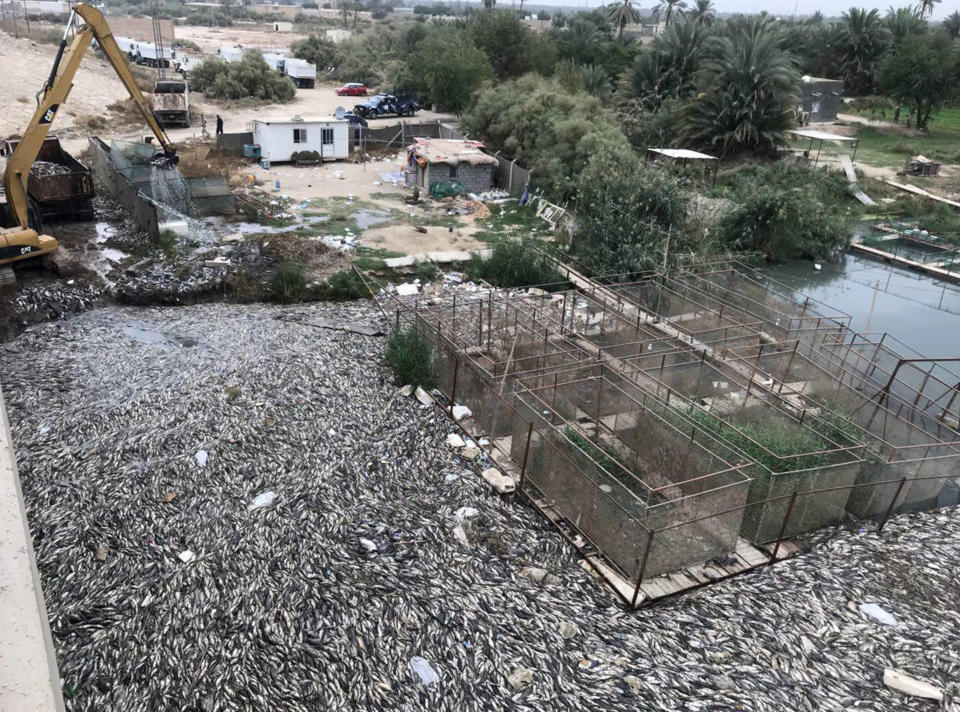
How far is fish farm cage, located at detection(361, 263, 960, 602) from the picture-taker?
9.00 meters

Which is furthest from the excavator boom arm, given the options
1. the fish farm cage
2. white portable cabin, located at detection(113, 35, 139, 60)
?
→ white portable cabin, located at detection(113, 35, 139, 60)

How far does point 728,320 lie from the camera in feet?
49.5

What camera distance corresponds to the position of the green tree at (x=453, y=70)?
40.3 metres

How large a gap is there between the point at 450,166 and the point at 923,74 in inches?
1287

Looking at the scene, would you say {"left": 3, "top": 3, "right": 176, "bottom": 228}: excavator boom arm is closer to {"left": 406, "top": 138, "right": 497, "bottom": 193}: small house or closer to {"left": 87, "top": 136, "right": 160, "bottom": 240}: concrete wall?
{"left": 87, "top": 136, "right": 160, "bottom": 240}: concrete wall

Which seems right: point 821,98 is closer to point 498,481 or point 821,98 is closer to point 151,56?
point 498,481

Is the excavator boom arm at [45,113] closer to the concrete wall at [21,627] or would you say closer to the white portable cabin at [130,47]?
the concrete wall at [21,627]

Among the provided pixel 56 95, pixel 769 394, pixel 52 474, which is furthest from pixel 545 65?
pixel 52 474

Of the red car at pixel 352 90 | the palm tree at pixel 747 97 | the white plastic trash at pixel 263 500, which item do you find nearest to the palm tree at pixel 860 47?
the palm tree at pixel 747 97

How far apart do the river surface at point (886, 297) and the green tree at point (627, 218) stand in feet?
13.5

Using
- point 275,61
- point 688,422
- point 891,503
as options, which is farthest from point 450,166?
point 275,61

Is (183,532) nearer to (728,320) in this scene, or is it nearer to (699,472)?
(699,472)

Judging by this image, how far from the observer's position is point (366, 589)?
8398 mm

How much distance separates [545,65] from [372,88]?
17.2m
